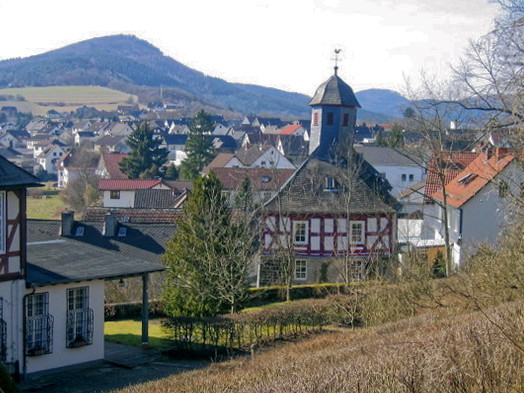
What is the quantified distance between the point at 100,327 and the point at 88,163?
6999 centimetres

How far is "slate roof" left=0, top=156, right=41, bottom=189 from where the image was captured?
16703 millimetres

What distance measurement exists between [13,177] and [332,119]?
2571 centimetres

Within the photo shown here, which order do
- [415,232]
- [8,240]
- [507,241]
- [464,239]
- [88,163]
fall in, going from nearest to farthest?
1. [8,240]
2. [507,241]
3. [464,239]
4. [415,232]
5. [88,163]

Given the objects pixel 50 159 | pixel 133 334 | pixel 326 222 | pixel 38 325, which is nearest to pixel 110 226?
pixel 326 222

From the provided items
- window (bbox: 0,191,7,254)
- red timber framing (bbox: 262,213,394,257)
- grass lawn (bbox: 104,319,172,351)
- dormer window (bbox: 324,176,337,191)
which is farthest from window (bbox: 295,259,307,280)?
window (bbox: 0,191,7,254)

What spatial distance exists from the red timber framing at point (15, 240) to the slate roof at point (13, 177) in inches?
10.8


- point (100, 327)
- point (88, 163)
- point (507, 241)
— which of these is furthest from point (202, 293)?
point (88, 163)

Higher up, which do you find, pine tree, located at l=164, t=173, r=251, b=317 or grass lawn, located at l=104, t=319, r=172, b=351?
pine tree, located at l=164, t=173, r=251, b=317

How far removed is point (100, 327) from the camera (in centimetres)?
1897

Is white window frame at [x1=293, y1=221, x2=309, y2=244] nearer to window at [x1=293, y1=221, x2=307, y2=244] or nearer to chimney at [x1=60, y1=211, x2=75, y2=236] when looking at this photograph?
window at [x1=293, y1=221, x2=307, y2=244]

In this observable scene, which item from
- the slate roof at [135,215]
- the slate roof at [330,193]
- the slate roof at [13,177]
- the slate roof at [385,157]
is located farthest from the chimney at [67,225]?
the slate roof at [385,157]

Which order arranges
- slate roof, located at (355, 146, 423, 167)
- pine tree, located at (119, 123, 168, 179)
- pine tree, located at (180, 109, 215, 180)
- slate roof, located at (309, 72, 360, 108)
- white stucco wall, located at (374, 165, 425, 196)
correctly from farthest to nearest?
pine tree, located at (180, 109, 215, 180), pine tree, located at (119, 123, 168, 179), white stucco wall, located at (374, 165, 425, 196), slate roof, located at (355, 146, 423, 167), slate roof, located at (309, 72, 360, 108)

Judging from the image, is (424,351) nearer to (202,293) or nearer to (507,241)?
(507,241)

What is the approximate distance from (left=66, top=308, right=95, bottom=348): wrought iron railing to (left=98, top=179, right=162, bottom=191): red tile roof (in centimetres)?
4340
